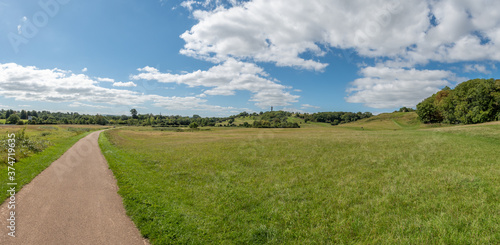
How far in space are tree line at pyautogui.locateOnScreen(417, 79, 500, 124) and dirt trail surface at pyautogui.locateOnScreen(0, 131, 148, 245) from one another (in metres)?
101

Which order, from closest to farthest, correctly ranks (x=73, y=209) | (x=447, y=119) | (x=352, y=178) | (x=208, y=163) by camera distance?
(x=73, y=209) < (x=352, y=178) < (x=208, y=163) < (x=447, y=119)

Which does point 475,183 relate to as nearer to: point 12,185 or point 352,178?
point 352,178

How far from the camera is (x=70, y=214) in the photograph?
28.2ft

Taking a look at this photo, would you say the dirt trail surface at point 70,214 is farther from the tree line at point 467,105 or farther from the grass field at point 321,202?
the tree line at point 467,105

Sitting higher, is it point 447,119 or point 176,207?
point 447,119

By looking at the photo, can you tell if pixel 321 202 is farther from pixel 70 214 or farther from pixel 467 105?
pixel 467 105

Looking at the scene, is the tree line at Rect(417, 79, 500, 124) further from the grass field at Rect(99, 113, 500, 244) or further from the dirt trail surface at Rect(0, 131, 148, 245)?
the dirt trail surface at Rect(0, 131, 148, 245)

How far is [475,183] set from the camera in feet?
37.3

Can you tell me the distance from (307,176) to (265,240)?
27.5 ft

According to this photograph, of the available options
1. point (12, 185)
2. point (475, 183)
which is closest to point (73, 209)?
point (12, 185)

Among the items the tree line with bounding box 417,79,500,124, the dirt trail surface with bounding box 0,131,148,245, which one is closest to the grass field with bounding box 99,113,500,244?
the dirt trail surface with bounding box 0,131,148,245

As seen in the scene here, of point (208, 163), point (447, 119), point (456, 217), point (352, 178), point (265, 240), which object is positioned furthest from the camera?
point (447, 119)

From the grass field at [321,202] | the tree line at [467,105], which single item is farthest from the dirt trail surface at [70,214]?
the tree line at [467,105]

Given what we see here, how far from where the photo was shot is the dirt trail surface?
700 centimetres
